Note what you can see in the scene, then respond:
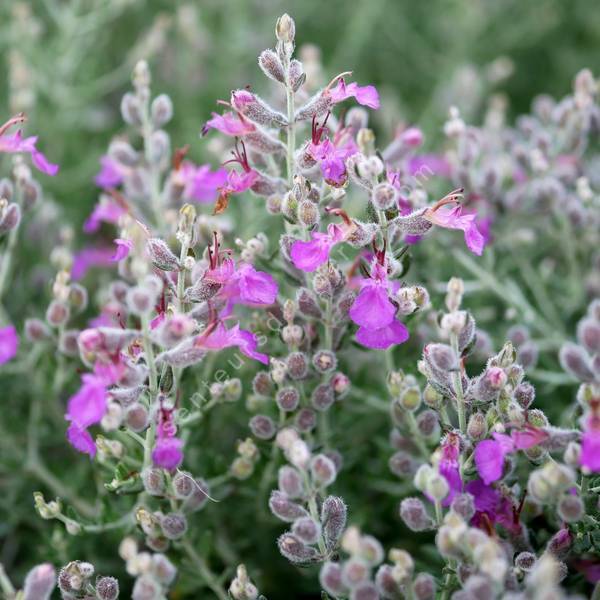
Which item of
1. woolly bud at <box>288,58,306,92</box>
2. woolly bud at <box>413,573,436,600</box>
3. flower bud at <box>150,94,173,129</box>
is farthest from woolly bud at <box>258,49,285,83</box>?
woolly bud at <box>413,573,436,600</box>

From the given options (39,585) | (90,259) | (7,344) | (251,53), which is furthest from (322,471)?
(251,53)

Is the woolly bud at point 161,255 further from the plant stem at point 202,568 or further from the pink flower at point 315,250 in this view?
the plant stem at point 202,568

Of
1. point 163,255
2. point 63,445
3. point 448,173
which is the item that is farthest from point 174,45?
point 163,255

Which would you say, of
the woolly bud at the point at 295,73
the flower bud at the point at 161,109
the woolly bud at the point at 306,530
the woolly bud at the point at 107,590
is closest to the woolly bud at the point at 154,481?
the woolly bud at the point at 107,590

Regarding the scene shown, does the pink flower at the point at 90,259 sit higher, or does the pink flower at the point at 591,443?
the pink flower at the point at 90,259

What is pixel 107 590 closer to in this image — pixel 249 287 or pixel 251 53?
pixel 249 287

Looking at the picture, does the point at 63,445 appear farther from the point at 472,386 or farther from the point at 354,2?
the point at 354,2

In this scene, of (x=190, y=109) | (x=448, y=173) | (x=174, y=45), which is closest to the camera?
(x=448, y=173)
